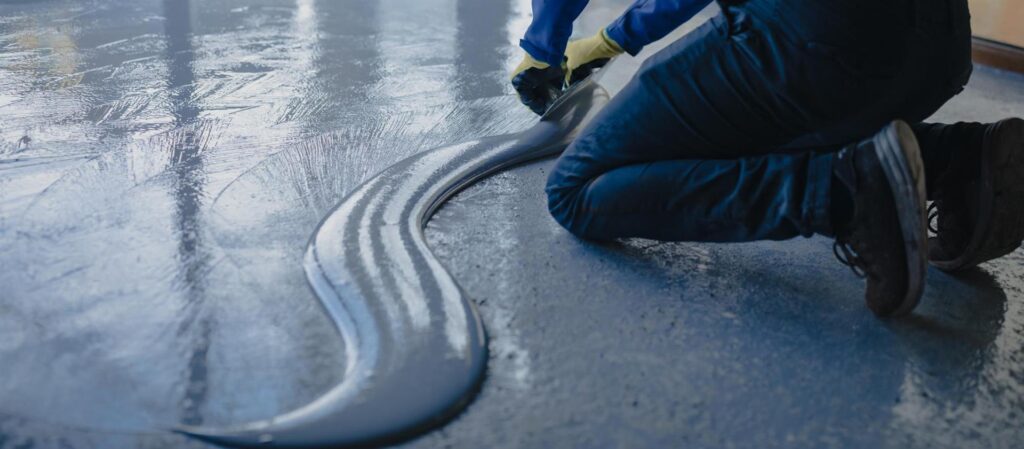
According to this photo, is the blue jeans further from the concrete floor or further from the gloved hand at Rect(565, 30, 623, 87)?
the gloved hand at Rect(565, 30, 623, 87)

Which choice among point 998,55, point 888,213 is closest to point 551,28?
point 888,213

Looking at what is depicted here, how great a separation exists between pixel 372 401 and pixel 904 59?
3.09 feet

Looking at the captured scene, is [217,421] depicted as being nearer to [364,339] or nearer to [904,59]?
[364,339]

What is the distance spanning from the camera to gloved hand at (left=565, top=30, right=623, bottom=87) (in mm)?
1949

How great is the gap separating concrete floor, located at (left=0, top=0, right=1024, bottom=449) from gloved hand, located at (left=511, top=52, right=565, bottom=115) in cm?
11

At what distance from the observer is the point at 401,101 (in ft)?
7.96

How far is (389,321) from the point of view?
1227 mm

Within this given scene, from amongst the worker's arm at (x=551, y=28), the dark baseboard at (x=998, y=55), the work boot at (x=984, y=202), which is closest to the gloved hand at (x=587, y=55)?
the worker's arm at (x=551, y=28)

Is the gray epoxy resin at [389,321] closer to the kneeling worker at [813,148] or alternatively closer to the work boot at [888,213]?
the kneeling worker at [813,148]

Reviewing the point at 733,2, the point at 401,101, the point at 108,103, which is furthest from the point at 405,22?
the point at 733,2

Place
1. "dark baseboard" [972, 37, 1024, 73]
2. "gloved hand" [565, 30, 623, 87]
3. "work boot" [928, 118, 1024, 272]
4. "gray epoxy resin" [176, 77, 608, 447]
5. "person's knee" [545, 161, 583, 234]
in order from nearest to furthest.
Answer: "gray epoxy resin" [176, 77, 608, 447] < "work boot" [928, 118, 1024, 272] < "person's knee" [545, 161, 583, 234] < "gloved hand" [565, 30, 623, 87] < "dark baseboard" [972, 37, 1024, 73]

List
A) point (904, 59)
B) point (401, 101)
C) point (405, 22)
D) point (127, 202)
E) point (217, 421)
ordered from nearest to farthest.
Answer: point (217, 421)
point (904, 59)
point (127, 202)
point (401, 101)
point (405, 22)

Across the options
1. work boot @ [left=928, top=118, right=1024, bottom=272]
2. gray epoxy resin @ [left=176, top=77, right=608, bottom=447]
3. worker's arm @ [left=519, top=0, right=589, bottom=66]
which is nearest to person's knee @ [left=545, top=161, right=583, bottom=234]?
gray epoxy resin @ [left=176, top=77, right=608, bottom=447]

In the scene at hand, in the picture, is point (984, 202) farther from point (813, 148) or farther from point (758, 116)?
point (758, 116)
